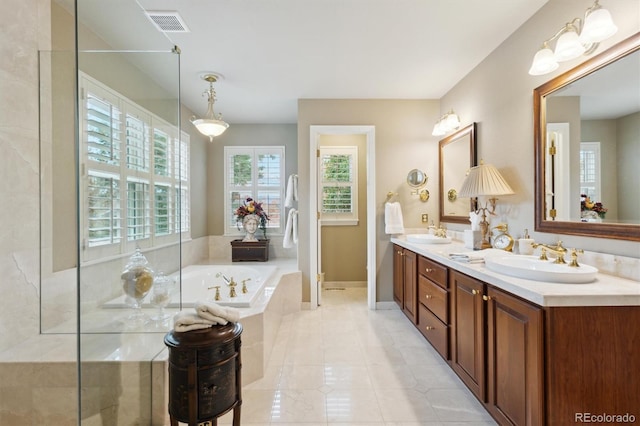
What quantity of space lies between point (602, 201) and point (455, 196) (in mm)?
1567

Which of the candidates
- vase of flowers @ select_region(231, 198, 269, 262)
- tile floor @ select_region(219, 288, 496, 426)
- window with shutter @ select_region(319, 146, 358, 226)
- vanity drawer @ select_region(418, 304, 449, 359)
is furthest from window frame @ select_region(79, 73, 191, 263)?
window with shutter @ select_region(319, 146, 358, 226)

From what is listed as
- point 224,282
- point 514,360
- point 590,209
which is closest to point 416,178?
point 590,209

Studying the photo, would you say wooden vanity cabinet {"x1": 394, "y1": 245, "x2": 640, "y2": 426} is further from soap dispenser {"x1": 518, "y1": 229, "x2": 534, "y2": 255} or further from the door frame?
the door frame

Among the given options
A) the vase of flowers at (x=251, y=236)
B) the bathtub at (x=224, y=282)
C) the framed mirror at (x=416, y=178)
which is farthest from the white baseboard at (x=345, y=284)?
the framed mirror at (x=416, y=178)

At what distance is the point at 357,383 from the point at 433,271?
1.05m

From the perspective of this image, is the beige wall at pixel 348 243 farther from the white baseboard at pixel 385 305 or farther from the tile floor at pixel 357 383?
the tile floor at pixel 357 383

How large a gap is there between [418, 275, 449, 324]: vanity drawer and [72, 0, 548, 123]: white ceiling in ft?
6.21

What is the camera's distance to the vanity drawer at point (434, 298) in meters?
2.13

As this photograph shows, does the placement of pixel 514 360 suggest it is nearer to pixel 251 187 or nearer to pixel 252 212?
pixel 252 212

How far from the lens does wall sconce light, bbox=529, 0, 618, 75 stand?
1.36 metres

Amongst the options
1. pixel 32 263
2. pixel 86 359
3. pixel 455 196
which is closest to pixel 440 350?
pixel 455 196

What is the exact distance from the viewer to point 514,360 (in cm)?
137

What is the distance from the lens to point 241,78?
2.89 meters

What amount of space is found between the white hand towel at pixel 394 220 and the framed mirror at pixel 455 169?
1.76ft
